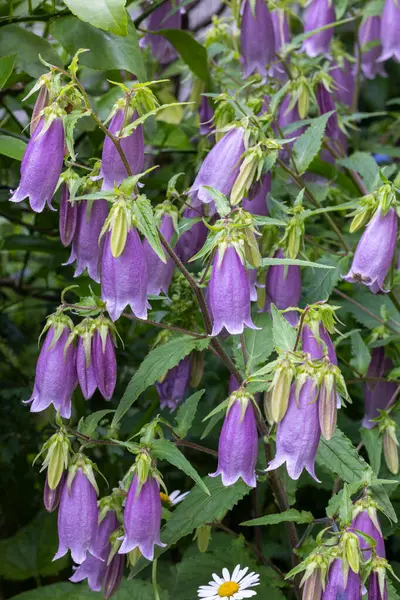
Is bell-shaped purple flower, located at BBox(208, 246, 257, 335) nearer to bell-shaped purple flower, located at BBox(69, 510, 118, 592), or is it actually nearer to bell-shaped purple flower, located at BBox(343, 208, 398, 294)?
bell-shaped purple flower, located at BBox(343, 208, 398, 294)

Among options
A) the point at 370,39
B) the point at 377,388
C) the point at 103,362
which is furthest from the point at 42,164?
the point at 370,39

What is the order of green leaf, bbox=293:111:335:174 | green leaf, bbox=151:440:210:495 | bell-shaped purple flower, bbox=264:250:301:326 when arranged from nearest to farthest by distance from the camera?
green leaf, bbox=151:440:210:495, bell-shaped purple flower, bbox=264:250:301:326, green leaf, bbox=293:111:335:174

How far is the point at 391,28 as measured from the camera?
2.26 meters

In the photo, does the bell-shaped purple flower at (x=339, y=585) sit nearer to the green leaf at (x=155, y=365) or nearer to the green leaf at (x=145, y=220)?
the green leaf at (x=155, y=365)

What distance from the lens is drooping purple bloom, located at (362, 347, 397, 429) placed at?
192 cm

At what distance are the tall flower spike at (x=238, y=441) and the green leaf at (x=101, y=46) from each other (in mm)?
705

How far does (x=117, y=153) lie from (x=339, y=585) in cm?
76

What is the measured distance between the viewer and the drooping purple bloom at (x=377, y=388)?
192 centimetres

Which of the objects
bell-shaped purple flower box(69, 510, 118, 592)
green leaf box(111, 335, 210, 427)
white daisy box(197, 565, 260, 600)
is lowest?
white daisy box(197, 565, 260, 600)

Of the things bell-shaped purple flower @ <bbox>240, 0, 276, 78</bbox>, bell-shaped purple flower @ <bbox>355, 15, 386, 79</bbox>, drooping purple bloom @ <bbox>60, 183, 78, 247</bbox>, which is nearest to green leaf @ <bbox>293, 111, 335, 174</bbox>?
bell-shaped purple flower @ <bbox>240, 0, 276, 78</bbox>

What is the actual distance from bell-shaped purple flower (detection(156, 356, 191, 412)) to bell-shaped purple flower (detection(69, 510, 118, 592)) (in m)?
0.37

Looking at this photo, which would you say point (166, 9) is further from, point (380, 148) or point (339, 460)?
point (339, 460)

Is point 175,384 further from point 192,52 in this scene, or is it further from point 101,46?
point 192,52

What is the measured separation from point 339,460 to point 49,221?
1.15 m
